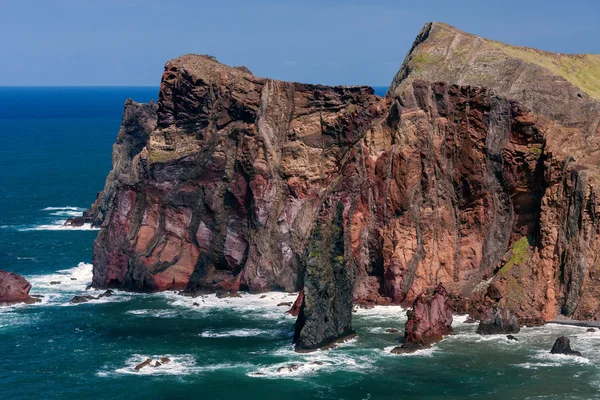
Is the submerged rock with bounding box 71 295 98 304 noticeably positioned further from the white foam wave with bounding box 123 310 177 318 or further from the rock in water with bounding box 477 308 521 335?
the rock in water with bounding box 477 308 521 335

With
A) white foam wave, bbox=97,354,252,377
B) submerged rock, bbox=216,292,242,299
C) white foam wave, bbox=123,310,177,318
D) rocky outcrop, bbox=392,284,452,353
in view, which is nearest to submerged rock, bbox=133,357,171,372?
white foam wave, bbox=97,354,252,377

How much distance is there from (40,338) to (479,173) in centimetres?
5526

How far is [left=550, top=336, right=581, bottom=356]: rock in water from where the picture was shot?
365 ft

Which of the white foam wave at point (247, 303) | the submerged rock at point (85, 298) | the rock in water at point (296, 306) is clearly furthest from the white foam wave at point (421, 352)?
the submerged rock at point (85, 298)

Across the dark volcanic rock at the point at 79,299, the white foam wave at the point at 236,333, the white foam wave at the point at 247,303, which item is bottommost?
the white foam wave at the point at 236,333

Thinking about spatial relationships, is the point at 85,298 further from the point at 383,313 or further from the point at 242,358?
the point at 383,313

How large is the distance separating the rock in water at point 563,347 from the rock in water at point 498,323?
8.40 m

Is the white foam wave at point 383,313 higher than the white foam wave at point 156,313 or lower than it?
higher

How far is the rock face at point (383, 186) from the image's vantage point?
127 meters

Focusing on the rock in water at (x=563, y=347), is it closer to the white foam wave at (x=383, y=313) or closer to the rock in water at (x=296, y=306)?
the white foam wave at (x=383, y=313)

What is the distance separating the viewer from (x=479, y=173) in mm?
135625

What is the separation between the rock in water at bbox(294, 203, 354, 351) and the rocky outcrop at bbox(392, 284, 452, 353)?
6852 millimetres

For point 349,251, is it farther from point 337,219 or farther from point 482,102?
point 482,102

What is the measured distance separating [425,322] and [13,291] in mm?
55501
